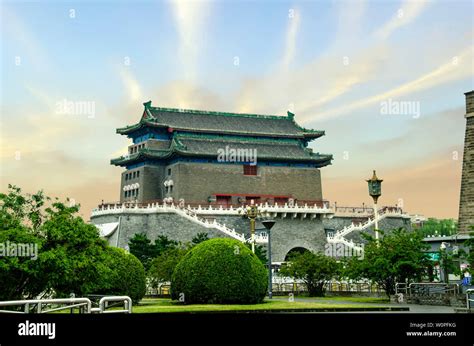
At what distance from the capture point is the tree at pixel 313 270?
35.3m

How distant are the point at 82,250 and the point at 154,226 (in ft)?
101

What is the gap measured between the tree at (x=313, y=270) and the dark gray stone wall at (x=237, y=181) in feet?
81.8

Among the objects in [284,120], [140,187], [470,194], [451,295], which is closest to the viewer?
[451,295]

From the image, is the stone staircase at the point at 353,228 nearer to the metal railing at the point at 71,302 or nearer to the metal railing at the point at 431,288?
the metal railing at the point at 431,288

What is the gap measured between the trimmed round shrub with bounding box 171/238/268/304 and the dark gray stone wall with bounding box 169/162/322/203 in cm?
3363

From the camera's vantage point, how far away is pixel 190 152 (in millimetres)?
58812

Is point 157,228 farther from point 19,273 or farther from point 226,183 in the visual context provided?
point 19,273

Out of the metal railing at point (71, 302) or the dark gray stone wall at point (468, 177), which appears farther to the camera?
the dark gray stone wall at point (468, 177)

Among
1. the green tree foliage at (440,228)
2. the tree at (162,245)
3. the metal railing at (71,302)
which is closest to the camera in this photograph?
the metal railing at (71,302)

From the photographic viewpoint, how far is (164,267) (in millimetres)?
33500

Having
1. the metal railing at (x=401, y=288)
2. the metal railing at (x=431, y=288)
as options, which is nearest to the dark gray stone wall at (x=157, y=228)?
the metal railing at (x=401, y=288)
